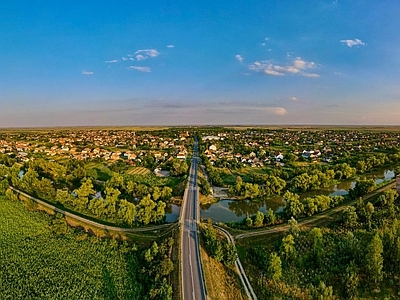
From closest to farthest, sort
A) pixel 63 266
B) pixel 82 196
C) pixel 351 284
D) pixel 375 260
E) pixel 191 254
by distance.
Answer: pixel 351 284
pixel 375 260
pixel 191 254
pixel 63 266
pixel 82 196

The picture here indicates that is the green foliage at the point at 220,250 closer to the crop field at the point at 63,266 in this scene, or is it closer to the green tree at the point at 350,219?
the crop field at the point at 63,266

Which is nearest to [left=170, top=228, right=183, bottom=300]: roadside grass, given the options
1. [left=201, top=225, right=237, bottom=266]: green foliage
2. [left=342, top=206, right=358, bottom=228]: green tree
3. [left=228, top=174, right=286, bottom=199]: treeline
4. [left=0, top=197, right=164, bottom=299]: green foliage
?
[left=0, top=197, right=164, bottom=299]: green foliage

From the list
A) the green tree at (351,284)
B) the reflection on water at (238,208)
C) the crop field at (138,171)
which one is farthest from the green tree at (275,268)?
the crop field at (138,171)

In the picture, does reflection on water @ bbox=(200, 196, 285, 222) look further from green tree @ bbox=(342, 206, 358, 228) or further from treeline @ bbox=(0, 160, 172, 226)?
green tree @ bbox=(342, 206, 358, 228)

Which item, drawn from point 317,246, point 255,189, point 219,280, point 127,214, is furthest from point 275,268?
point 255,189

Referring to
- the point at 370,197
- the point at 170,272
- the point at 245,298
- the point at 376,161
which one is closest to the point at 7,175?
the point at 170,272

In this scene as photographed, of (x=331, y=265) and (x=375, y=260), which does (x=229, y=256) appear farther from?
(x=375, y=260)

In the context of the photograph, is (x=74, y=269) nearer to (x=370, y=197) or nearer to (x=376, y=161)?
(x=370, y=197)
